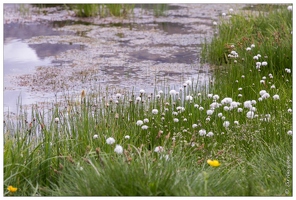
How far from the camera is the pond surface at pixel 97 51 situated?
756 cm

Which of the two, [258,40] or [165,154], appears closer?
[165,154]

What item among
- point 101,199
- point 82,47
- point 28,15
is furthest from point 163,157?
point 28,15

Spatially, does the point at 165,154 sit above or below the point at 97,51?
above

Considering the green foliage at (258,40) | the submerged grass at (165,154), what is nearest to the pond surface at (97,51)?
→ the green foliage at (258,40)

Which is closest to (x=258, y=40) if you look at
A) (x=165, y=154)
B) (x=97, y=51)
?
(x=97, y=51)

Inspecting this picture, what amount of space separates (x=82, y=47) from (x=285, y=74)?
430 cm

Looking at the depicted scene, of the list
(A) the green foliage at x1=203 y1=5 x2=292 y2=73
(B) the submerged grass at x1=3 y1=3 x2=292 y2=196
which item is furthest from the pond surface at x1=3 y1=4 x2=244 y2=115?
(B) the submerged grass at x1=3 y1=3 x2=292 y2=196

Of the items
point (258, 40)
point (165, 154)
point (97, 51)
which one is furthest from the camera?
point (97, 51)

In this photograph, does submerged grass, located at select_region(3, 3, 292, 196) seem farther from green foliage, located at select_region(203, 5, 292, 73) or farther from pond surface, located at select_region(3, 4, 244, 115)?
pond surface, located at select_region(3, 4, 244, 115)

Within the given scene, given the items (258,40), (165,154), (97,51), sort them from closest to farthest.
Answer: (165,154) < (258,40) < (97,51)

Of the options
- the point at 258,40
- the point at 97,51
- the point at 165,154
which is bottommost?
the point at 97,51

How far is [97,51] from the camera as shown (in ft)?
31.3

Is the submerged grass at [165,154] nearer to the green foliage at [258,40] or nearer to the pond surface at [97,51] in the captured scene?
the green foliage at [258,40]

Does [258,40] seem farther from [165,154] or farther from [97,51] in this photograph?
[165,154]
